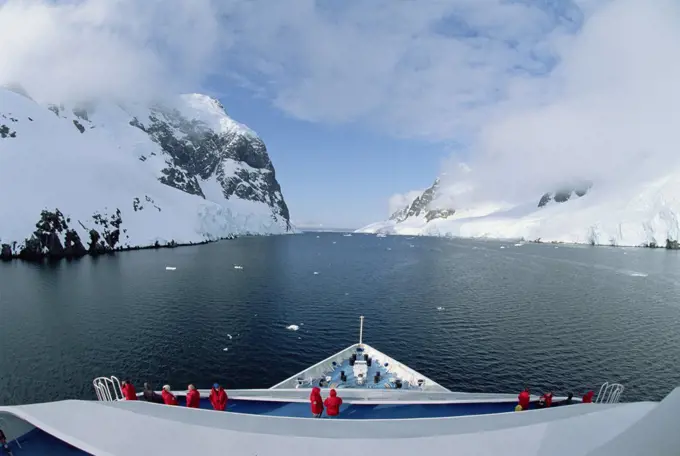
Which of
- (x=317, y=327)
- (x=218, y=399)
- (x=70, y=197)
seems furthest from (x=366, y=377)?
(x=70, y=197)

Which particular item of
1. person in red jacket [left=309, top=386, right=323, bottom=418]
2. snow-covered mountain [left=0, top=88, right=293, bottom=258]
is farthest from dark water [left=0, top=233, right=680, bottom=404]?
snow-covered mountain [left=0, top=88, right=293, bottom=258]

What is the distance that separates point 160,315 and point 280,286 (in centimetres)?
2477

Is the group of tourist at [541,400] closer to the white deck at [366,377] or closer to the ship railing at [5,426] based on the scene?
the white deck at [366,377]

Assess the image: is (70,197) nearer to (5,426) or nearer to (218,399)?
(218,399)

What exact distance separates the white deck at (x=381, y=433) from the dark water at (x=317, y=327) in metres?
25.4

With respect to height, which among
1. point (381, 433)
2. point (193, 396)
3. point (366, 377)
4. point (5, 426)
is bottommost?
point (366, 377)

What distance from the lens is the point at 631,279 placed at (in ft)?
265

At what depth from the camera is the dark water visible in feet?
108

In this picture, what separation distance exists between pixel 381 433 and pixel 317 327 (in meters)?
40.2

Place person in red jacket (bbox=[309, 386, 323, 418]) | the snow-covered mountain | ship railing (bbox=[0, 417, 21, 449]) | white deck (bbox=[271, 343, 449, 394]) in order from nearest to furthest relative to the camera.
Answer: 1. ship railing (bbox=[0, 417, 21, 449])
2. person in red jacket (bbox=[309, 386, 323, 418])
3. white deck (bbox=[271, 343, 449, 394])
4. the snow-covered mountain

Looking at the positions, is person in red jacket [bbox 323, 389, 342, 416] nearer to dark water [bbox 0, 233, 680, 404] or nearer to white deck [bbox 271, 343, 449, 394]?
white deck [bbox 271, 343, 449, 394]

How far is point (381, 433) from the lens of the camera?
732cm

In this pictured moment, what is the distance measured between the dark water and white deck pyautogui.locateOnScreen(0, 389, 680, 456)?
2538 centimetres

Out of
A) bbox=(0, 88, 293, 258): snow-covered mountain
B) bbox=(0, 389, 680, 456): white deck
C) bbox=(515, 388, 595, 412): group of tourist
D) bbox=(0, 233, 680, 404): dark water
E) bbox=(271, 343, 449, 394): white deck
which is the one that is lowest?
bbox=(0, 233, 680, 404): dark water
